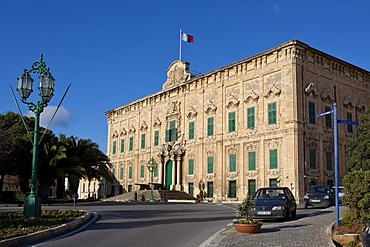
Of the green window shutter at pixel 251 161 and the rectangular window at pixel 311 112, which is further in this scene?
the green window shutter at pixel 251 161

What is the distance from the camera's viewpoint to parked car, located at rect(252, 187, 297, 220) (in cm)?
1576

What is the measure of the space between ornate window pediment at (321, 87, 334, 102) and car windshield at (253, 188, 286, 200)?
1950 cm

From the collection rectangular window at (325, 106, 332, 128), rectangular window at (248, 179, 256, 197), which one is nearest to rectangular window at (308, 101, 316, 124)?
rectangular window at (325, 106, 332, 128)

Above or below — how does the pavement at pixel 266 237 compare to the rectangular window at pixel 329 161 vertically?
below

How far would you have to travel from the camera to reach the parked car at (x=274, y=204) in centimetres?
1576

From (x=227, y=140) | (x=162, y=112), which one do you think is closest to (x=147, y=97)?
(x=162, y=112)

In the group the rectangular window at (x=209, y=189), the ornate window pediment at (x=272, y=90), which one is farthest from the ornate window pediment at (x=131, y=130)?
the ornate window pediment at (x=272, y=90)

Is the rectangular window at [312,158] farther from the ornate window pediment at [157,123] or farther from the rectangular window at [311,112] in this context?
the ornate window pediment at [157,123]

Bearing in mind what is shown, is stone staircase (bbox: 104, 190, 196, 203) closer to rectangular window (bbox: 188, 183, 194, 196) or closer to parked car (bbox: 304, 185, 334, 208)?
rectangular window (bbox: 188, 183, 194, 196)

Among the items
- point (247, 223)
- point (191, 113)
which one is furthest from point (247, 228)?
point (191, 113)

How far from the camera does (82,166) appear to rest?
35531mm

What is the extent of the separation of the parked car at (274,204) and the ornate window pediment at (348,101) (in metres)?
22.0

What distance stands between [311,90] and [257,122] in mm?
4779

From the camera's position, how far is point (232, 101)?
3753 centimetres
